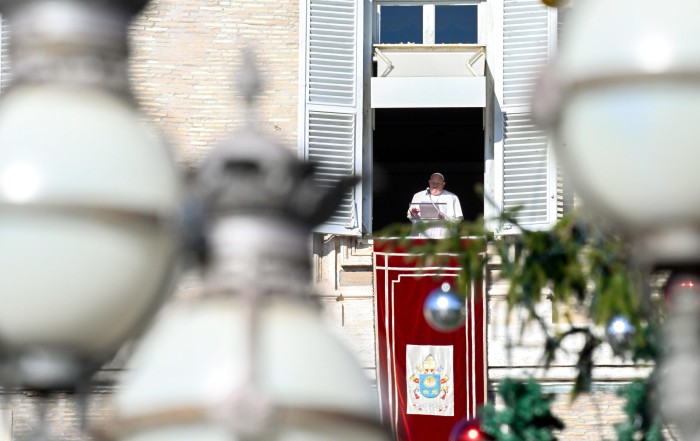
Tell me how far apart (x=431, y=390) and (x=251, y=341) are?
13490 mm

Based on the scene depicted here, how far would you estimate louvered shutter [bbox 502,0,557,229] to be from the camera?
16234 millimetres

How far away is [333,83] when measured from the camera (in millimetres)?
16578

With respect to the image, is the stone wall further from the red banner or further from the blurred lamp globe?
the blurred lamp globe

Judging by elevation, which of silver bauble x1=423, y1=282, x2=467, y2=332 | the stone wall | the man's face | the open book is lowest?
silver bauble x1=423, y1=282, x2=467, y2=332

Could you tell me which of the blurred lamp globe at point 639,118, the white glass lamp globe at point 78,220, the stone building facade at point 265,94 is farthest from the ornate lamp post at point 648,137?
the stone building facade at point 265,94

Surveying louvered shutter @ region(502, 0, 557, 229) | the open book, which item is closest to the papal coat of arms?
the open book

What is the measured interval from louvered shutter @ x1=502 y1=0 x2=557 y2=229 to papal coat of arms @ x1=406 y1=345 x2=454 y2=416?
1.31 m

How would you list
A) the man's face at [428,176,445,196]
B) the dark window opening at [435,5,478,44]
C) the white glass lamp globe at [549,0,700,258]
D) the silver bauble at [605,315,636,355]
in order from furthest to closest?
the dark window opening at [435,5,478,44], the man's face at [428,176,445,196], the silver bauble at [605,315,636,355], the white glass lamp globe at [549,0,700,258]

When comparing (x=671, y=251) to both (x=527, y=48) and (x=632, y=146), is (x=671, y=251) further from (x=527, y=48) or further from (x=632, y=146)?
(x=527, y=48)

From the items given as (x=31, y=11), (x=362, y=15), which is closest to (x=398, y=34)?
(x=362, y=15)

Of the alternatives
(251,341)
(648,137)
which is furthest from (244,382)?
(648,137)

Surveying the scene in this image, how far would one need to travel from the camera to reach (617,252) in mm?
7984

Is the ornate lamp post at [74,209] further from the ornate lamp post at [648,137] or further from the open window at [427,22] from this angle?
the open window at [427,22]

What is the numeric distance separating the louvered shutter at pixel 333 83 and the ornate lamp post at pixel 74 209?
518 inches
